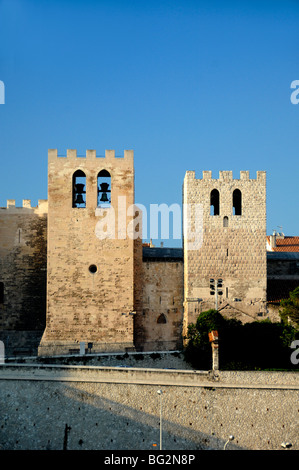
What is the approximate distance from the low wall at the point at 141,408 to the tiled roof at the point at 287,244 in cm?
2054

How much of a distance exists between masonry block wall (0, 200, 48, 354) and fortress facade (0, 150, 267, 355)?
0.38 feet

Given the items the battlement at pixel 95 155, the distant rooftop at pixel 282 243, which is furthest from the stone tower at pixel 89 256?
the distant rooftop at pixel 282 243

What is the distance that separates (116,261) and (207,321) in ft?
17.1

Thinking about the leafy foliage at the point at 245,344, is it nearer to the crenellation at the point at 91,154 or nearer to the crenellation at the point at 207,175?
the crenellation at the point at 207,175

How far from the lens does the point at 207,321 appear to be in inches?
1236

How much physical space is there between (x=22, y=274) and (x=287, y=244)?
71.8 ft

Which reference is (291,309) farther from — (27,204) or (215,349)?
(27,204)

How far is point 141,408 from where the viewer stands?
27234 mm

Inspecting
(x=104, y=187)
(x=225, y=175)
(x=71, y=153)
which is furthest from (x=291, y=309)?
(x=71, y=153)

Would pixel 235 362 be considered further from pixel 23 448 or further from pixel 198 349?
pixel 23 448

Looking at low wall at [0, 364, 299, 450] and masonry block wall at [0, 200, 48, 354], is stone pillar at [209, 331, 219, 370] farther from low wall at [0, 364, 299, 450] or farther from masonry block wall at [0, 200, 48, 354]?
masonry block wall at [0, 200, 48, 354]

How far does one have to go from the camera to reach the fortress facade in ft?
108

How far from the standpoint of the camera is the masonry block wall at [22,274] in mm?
35625

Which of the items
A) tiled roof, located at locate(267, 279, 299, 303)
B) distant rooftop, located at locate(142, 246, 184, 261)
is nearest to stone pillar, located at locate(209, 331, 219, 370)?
tiled roof, located at locate(267, 279, 299, 303)
